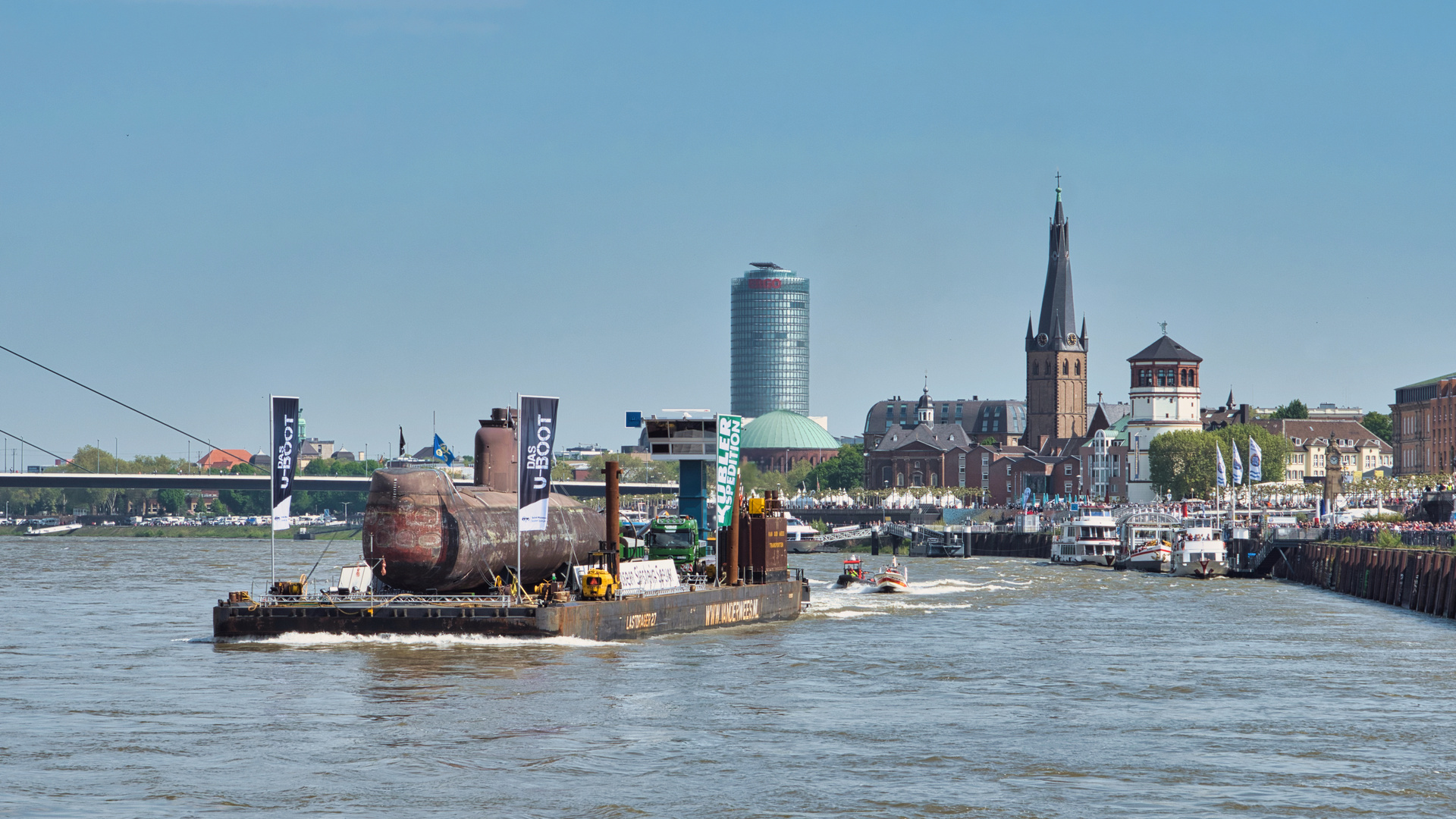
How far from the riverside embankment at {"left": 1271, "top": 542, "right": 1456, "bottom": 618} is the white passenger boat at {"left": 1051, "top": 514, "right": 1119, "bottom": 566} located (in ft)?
101

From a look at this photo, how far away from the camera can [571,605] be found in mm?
49438

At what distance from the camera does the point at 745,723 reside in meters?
36.6

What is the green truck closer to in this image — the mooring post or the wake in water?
the mooring post

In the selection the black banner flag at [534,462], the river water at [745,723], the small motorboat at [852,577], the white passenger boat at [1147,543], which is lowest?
the river water at [745,723]

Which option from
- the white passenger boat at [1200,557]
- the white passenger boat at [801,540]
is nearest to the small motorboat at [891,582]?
the white passenger boat at [1200,557]

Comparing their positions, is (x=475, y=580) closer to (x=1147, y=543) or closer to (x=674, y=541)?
(x=674, y=541)

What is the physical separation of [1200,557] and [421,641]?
7194cm

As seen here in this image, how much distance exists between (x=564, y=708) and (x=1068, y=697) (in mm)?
11690

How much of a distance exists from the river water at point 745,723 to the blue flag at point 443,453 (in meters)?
6.54

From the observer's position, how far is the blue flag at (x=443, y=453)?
175 feet

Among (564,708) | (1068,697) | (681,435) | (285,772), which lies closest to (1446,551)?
(681,435)

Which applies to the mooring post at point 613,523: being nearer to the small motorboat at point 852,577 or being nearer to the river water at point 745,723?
the river water at point 745,723

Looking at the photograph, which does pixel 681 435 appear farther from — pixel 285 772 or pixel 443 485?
pixel 285 772

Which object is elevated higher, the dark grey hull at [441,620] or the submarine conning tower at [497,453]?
the submarine conning tower at [497,453]
